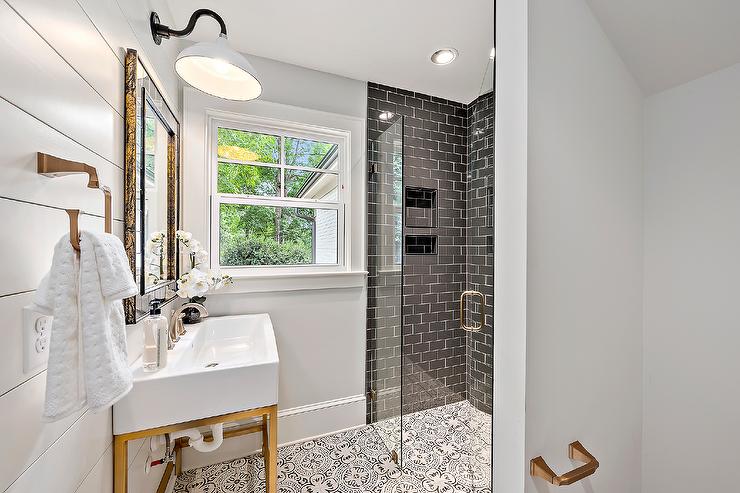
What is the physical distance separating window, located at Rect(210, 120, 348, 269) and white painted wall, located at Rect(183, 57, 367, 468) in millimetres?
97

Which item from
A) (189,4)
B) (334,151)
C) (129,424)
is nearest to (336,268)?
(334,151)

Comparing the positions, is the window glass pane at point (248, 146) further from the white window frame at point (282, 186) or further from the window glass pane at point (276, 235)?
the window glass pane at point (276, 235)

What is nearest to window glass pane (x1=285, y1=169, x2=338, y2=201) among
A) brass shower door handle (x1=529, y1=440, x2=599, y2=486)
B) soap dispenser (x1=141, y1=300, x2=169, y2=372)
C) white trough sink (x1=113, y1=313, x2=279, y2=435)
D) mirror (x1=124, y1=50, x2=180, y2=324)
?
mirror (x1=124, y1=50, x2=180, y2=324)

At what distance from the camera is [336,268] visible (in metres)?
2.38

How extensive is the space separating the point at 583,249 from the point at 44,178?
1289 mm

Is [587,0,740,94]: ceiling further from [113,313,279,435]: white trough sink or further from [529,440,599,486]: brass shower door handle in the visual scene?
[113,313,279,435]: white trough sink

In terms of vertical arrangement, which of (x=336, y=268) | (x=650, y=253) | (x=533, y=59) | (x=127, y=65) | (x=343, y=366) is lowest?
(x=343, y=366)

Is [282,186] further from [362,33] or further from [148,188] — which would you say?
[362,33]

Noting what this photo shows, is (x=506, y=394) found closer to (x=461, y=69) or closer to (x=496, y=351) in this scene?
(x=496, y=351)

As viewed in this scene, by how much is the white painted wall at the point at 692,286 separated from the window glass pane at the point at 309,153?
1.89 metres

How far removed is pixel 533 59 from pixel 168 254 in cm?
182

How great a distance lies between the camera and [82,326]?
0.63m

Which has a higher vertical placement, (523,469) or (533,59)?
(533,59)

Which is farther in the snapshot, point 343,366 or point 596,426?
point 343,366
